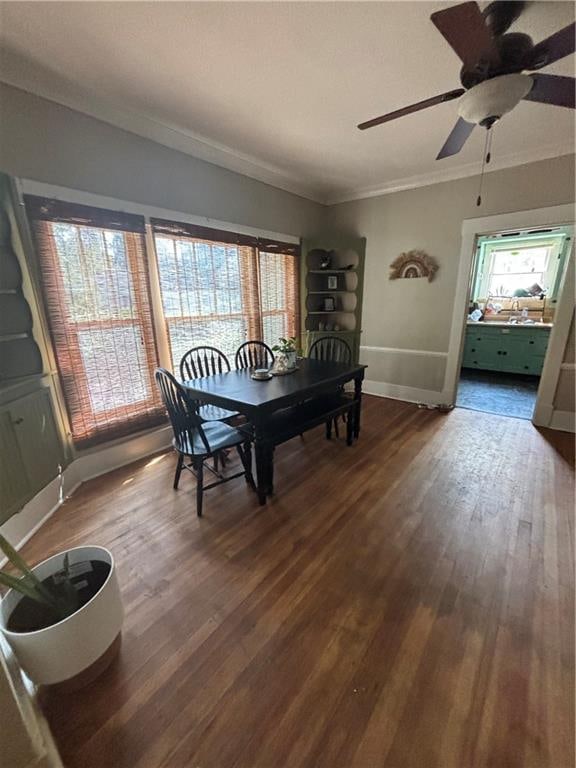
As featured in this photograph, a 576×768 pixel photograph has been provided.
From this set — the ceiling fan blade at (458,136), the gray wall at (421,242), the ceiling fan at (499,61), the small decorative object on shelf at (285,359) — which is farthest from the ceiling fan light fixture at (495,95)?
the gray wall at (421,242)

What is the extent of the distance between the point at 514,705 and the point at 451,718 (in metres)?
0.24

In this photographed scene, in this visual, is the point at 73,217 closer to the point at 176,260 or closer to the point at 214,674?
the point at 176,260

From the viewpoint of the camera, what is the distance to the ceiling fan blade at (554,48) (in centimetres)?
120

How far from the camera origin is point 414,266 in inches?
153

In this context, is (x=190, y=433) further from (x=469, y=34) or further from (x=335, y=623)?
(x=469, y=34)

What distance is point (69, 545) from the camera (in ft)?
5.91

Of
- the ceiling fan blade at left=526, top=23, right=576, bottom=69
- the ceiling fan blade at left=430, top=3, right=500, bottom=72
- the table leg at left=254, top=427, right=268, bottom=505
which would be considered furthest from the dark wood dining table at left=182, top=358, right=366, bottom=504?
the ceiling fan blade at left=526, top=23, right=576, bottom=69

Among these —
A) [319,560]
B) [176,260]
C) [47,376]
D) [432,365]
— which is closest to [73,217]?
[176,260]

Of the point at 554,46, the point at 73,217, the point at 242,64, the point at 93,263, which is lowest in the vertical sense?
the point at 93,263

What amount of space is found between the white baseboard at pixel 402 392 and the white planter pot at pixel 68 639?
3.84 m

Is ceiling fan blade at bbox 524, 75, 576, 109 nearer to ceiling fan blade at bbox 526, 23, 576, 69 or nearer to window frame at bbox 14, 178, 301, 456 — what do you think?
ceiling fan blade at bbox 526, 23, 576, 69

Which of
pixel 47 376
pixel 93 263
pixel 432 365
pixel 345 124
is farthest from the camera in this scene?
pixel 432 365

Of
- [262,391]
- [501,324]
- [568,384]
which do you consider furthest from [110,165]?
[501,324]

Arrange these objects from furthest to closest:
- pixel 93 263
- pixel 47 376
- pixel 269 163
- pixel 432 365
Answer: pixel 432 365 → pixel 269 163 → pixel 93 263 → pixel 47 376
